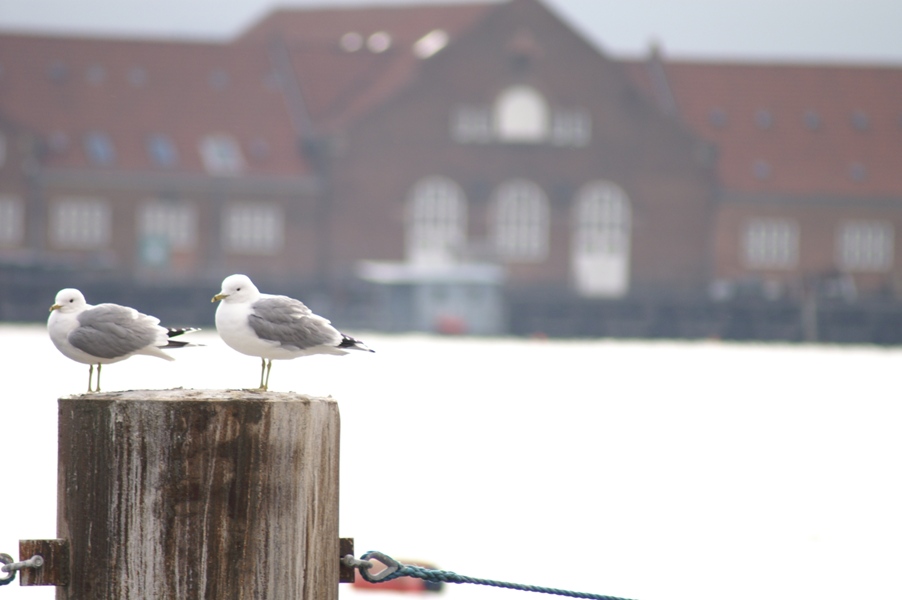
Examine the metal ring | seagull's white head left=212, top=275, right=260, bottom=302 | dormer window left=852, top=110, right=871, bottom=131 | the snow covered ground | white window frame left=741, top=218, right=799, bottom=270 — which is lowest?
the snow covered ground

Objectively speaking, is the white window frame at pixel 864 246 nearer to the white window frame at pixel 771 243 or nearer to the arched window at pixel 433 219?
the white window frame at pixel 771 243

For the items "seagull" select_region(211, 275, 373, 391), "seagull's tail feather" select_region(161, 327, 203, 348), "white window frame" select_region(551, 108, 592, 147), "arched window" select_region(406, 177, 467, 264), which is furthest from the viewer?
"white window frame" select_region(551, 108, 592, 147)

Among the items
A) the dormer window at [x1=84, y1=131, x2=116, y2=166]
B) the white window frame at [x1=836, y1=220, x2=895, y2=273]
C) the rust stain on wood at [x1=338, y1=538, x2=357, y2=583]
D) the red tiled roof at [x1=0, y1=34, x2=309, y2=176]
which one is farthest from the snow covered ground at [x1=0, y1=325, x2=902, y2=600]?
the white window frame at [x1=836, y1=220, x2=895, y2=273]

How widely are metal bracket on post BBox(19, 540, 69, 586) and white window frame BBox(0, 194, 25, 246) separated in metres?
62.1

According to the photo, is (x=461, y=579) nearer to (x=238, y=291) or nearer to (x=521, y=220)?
(x=238, y=291)

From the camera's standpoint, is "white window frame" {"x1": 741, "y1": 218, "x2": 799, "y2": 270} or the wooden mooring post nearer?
the wooden mooring post

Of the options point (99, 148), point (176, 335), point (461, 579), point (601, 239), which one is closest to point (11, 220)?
point (99, 148)

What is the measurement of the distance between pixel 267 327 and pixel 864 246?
228ft

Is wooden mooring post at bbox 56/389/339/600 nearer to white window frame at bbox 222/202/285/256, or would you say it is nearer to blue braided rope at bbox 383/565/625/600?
blue braided rope at bbox 383/565/625/600

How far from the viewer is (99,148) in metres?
66.9

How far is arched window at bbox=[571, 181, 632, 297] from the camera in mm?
68938

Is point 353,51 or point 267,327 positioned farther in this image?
point 353,51

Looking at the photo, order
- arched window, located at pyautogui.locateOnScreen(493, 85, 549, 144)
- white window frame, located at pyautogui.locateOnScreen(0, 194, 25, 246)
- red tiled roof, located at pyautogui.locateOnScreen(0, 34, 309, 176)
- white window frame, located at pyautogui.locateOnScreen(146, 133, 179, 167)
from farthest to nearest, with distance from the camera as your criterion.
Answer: arched window, located at pyautogui.locateOnScreen(493, 85, 549, 144)
red tiled roof, located at pyautogui.locateOnScreen(0, 34, 309, 176)
white window frame, located at pyautogui.locateOnScreen(146, 133, 179, 167)
white window frame, located at pyautogui.locateOnScreen(0, 194, 25, 246)

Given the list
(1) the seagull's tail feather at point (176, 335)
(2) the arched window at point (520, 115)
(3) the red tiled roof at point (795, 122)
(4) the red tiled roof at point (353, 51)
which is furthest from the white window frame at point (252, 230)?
(1) the seagull's tail feather at point (176, 335)
